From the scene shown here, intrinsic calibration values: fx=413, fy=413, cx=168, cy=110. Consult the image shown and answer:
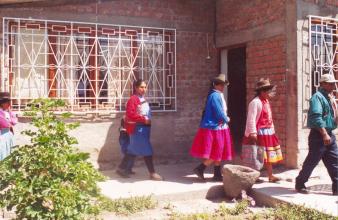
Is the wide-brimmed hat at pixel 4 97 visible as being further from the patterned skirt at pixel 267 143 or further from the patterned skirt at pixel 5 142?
the patterned skirt at pixel 267 143

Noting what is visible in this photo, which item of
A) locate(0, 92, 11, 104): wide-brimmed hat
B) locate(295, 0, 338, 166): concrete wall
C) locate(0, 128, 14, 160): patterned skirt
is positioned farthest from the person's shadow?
locate(295, 0, 338, 166): concrete wall

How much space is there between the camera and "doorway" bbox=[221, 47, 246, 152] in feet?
30.7

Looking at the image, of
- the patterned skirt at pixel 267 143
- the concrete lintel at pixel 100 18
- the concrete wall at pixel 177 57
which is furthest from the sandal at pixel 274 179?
the concrete lintel at pixel 100 18

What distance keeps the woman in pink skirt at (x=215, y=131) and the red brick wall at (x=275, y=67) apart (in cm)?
116

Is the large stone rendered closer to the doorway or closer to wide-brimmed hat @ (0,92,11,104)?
the doorway

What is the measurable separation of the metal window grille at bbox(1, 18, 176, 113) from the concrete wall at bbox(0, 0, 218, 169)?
0.15 metres

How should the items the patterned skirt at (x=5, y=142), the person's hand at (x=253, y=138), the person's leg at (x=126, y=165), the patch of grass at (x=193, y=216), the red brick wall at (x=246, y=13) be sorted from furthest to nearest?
Answer: the red brick wall at (x=246, y=13) → the person's leg at (x=126, y=165) → the patterned skirt at (x=5, y=142) → the person's hand at (x=253, y=138) → the patch of grass at (x=193, y=216)

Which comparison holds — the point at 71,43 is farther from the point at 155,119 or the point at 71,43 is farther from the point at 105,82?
the point at 155,119

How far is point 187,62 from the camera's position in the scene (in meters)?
8.43

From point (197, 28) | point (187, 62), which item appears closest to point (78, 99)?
point (187, 62)

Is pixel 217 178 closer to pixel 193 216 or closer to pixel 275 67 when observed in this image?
pixel 193 216

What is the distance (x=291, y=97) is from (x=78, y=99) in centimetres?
374

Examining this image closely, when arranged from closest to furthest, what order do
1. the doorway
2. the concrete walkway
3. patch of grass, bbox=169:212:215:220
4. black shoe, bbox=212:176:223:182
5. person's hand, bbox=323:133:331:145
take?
patch of grass, bbox=169:212:215:220, person's hand, bbox=323:133:331:145, the concrete walkway, black shoe, bbox=212:176:223:182, the doorway

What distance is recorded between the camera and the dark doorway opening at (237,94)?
30.8ft
